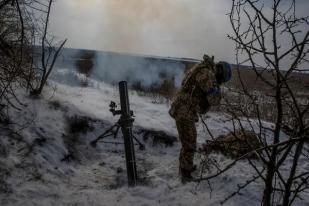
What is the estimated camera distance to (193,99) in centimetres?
604

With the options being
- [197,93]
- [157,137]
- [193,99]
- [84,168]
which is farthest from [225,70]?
[84,168]

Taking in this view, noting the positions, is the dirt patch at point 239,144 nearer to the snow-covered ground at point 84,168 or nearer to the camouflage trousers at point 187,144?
the camouflage trousers at point 187,144

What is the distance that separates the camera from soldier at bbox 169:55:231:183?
5.91 metres

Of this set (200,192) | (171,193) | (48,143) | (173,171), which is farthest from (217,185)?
(48,143)

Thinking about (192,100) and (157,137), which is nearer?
(192,100)

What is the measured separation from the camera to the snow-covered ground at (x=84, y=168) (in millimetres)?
5480

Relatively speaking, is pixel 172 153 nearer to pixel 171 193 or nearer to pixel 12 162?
pixel 171 193

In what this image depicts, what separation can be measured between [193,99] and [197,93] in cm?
13

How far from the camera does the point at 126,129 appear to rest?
248 inches

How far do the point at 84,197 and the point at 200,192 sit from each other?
5.64ft

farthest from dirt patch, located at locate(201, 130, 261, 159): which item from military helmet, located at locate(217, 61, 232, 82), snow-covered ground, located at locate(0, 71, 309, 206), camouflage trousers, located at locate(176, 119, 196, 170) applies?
military helmet, located at locate(217, 61, 232, 82)

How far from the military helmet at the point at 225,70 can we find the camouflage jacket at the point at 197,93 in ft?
0.60

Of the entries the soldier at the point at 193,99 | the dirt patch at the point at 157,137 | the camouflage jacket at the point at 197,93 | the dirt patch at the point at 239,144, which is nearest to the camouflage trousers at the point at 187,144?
the soldier at the point at 193,99

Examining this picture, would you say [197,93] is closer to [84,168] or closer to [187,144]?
[187,144]
